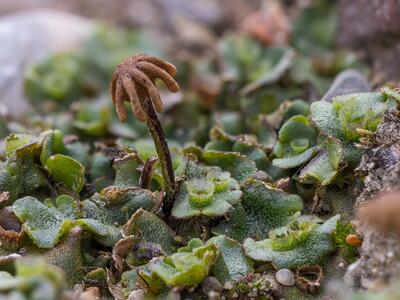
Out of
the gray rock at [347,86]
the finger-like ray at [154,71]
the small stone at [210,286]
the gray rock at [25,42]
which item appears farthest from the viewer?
the gray rock at [25,42]

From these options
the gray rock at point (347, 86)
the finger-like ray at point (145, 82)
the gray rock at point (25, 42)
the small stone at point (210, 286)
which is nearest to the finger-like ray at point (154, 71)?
the finger-like ray at point (145, 82)

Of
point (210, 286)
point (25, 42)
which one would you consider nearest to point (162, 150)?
point (210, 286)

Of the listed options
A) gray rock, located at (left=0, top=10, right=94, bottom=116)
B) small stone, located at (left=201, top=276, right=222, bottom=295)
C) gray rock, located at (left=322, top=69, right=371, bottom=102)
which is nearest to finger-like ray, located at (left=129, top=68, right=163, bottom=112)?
small stone, located at (left=201, top=276, right=222, bottom=295)

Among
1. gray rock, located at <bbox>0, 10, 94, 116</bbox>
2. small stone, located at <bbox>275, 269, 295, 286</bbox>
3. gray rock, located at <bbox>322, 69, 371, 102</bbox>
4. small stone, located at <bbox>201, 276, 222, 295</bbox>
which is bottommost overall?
small stone, located at <bbox>275, 269, 295, 286</bbox>

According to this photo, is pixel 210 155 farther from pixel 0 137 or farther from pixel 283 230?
pixel 0 137

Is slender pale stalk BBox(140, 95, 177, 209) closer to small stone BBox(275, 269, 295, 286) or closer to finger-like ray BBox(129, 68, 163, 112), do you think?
finger-like ray BBox(129, 68, 163, 112)

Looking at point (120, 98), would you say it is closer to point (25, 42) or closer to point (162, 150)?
point (162, 150)

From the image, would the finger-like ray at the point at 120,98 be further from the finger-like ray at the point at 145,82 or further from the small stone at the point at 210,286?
the small stone at the point at 210,286
